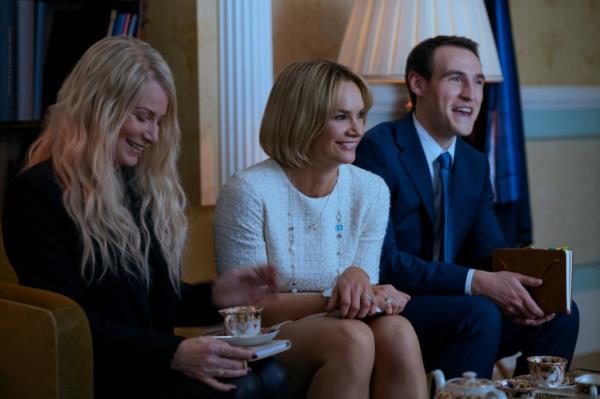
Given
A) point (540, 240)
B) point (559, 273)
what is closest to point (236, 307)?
point (559, 273)

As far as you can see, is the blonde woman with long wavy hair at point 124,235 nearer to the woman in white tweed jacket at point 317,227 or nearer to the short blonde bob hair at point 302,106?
the woman in white tweed jacket at point 317,227

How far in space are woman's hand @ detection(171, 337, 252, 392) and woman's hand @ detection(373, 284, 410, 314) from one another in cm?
52

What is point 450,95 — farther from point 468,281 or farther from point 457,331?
point 457,331

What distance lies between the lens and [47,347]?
179 cm

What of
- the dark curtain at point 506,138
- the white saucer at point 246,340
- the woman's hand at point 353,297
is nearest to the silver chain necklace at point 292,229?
the woman's hand at point 353,297

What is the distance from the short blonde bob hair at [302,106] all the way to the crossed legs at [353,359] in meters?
0.44

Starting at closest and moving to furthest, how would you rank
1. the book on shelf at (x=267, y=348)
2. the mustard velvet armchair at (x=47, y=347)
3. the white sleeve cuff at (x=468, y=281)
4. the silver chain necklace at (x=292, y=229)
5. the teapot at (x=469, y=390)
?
the teapot at (x=469, y=390) → the mustard velvet armchair at (x=47, y=347) → the book on shelf at (x=267, y=348) → the silver chain necklace at (x=292, y=229) → the white sleeve cuff at (x=468, y=281)

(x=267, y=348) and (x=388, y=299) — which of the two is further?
(x=388, y=299)

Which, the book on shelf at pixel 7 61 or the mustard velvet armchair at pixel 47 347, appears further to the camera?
the book on shelf at pixel 7 61

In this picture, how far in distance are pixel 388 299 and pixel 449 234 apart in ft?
1.96

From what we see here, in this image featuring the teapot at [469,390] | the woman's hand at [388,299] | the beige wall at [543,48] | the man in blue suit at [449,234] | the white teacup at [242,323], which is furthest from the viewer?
the beige wall at [543,48]

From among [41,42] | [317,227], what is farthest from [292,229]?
[41,42]

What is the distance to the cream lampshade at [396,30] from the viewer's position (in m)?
3.10

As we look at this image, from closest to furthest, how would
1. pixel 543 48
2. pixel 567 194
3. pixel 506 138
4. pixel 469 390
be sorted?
1. pixel 469 390
2. pixel 506 138
3. pixel 543 48
4. pixel 567 194
